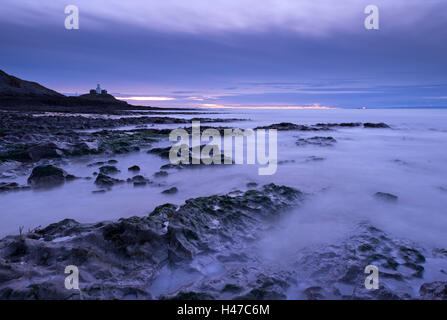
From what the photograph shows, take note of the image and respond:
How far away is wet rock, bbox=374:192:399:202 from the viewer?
4652mm

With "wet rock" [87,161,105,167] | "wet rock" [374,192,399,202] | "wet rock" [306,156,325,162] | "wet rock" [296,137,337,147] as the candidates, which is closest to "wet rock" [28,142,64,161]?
"wet rock" [87,161,105,167]

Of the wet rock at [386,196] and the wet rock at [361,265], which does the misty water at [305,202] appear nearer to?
the wet rock at [386,196]

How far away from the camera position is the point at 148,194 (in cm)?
477

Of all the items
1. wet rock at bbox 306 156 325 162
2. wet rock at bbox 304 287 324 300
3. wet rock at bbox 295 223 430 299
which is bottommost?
wet rock at bbox 304 287 324 300

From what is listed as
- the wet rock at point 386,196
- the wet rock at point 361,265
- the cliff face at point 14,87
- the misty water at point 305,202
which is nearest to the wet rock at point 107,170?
the misty water at point 305,202

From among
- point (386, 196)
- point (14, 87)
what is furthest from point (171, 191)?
point (14, 87)

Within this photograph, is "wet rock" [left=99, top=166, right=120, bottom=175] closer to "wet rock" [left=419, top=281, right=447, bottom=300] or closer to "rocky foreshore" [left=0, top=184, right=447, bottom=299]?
"rocky foreshore" [left=0, top=184, right=447, bottom=299]

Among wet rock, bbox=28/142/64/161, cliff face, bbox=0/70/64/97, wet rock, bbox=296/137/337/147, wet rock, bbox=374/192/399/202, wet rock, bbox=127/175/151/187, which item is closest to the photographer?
wet rock, bbox=374/192/399/202

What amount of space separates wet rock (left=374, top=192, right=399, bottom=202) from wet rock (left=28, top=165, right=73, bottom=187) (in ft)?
19.0

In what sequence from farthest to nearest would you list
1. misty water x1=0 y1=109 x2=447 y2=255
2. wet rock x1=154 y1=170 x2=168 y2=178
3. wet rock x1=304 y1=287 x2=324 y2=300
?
wet rock x1=154 y1=170 x2=168 y2=178 → misty water x1=0 y1=109 x2=447 y2=255 → wet rock x1=304 y1=287 x2=324 y2=300

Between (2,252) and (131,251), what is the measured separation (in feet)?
3.54
